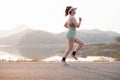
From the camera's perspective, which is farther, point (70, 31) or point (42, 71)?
point (70, 31)

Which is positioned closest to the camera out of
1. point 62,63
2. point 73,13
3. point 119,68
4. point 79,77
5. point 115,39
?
point 79,77

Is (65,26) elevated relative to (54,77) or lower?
elevated

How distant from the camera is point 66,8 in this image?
423 inches

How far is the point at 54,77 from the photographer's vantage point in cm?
746

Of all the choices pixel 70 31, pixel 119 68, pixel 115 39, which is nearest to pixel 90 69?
pixel 119 68

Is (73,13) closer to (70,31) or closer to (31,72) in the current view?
(70,31)

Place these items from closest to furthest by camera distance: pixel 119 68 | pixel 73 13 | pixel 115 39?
pixel 119 68
pixel 73 13
pixel 115 39

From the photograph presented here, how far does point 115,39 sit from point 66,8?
126736mm

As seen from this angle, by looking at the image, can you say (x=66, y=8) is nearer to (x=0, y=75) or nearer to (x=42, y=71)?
(x=42, y=71)

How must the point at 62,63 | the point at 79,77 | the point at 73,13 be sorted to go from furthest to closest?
1. the point at 73,13
2. the point at 62,63
3. the point at 79,77

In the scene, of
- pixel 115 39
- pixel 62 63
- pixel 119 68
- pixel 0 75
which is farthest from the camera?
pixel 115 39

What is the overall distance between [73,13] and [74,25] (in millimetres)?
365

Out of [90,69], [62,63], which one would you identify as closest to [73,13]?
[62,63]

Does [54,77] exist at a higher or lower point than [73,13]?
lower
